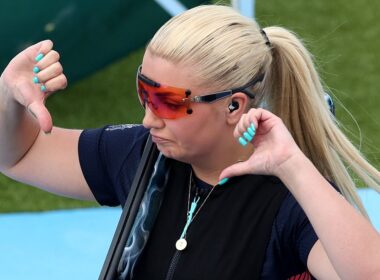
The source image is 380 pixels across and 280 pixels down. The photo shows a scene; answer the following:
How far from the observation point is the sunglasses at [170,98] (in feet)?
6.83

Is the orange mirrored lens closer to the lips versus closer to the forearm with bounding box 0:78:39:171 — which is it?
the lips

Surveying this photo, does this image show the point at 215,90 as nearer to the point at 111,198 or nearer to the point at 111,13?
the point at 111,198

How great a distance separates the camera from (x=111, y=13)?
5145mm

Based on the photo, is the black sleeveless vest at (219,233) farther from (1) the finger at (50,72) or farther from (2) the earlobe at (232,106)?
(1) the finger at (50,72)

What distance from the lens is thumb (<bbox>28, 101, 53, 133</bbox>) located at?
7.01 ft

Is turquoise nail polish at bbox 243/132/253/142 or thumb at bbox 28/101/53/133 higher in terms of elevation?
turquoise nail polish at bbox 243/132/253/142

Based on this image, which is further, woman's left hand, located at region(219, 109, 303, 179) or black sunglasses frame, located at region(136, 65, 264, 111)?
black sunglasses frame, located at region(136, 65, 264, 111)

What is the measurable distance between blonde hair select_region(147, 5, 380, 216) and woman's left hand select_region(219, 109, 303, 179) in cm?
25

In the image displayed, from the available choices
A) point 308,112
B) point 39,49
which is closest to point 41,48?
point 39,49

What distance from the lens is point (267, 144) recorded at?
193 centimetres

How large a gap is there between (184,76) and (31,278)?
2085 millimetres

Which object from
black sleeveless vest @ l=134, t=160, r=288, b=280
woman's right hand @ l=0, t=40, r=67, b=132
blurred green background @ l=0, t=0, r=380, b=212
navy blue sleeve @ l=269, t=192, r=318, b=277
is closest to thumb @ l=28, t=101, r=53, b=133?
woman's right hand @ l=0, t=40, r=67, b=132

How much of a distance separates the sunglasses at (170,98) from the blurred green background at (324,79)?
252cm

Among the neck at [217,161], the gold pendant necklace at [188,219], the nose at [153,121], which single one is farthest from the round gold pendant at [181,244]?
the nose at [153,121]
